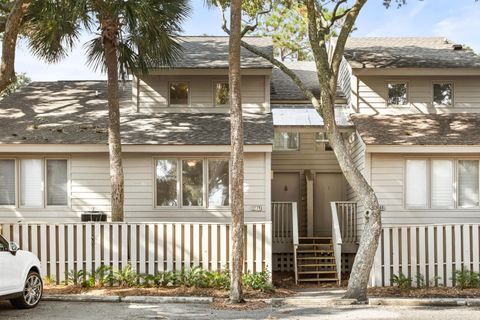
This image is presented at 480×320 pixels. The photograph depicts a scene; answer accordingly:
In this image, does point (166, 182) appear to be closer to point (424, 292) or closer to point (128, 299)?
point (128, 299)

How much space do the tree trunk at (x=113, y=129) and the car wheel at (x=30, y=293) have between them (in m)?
3.15

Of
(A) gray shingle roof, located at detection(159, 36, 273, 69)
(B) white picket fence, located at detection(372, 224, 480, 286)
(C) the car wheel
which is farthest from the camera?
(A) gray shingle roof, located at detection(159, 36, 273, 69)

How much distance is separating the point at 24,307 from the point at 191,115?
888cm

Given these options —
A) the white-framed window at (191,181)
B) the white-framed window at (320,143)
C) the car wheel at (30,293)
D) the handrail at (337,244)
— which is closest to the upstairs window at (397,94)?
the white-framed window at (320,143)

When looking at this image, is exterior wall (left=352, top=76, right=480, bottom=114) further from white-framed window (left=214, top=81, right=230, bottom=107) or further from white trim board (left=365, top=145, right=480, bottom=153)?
white-framed window (left=214, top=81, right=230, bottom=107)

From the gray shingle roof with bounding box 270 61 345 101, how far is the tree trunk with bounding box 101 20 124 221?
7150 mm

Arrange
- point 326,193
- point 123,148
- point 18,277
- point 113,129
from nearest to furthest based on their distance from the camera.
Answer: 1. point 18,277
2. point 113,129
3. point 123,148
4. point 326,193

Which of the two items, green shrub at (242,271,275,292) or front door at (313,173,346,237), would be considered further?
front door at (313,173,346,237)

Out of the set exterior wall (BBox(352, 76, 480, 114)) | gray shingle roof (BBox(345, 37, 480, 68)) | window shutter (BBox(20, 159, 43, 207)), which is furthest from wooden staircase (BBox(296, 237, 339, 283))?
window shutter (BBox(20, 159, 43, 207))

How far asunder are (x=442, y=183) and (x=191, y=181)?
276 inches

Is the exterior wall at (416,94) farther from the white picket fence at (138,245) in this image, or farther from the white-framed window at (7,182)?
the white-framed window at (7,182)

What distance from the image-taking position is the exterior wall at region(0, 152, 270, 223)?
16688mm

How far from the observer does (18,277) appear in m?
10.8

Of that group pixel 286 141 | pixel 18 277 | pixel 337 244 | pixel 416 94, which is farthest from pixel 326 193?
pixel 18 277
